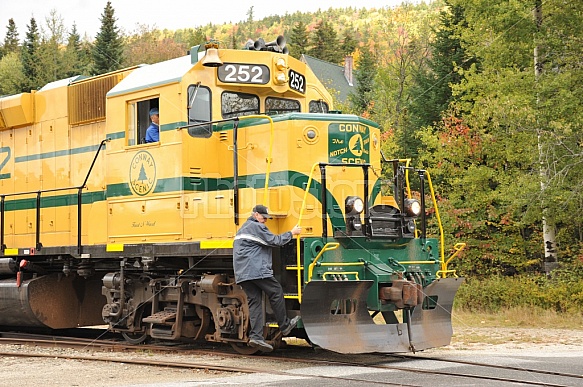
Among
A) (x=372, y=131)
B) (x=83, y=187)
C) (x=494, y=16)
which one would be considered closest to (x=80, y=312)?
(x=83, y=187)

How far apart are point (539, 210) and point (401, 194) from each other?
873 centimetres

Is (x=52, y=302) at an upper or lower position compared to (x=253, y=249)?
lower

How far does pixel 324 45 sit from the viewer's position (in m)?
66.6

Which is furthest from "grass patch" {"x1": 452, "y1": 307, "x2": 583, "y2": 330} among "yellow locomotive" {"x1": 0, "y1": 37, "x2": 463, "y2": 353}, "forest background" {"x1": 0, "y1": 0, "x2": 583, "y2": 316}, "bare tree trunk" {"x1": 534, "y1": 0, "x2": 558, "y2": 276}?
"yellow locomotive" {"x1": 0, "y1": 37, "x2": 463, "y2": 353}

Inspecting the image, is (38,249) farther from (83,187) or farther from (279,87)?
(279,87)

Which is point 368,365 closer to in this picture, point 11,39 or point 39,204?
point 39,204

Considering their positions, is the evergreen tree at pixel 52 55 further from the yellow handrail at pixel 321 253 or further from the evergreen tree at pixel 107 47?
the yellow handrail at pixel 321 253

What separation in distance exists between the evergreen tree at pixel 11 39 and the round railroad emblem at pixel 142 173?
221 feet

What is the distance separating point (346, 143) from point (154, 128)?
2733 millimetres

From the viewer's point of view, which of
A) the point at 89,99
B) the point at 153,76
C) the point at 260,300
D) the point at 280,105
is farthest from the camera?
the point at 89,99

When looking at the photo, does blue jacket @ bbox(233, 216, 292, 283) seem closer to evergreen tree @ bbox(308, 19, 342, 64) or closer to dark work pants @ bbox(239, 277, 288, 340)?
dark work pants @ bbox(239, 277, 288, 340)

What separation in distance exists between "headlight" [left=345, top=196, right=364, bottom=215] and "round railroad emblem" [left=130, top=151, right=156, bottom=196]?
9.20 ft

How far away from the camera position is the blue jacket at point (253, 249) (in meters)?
9.18

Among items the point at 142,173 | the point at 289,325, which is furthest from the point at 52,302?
the point at 289,325
